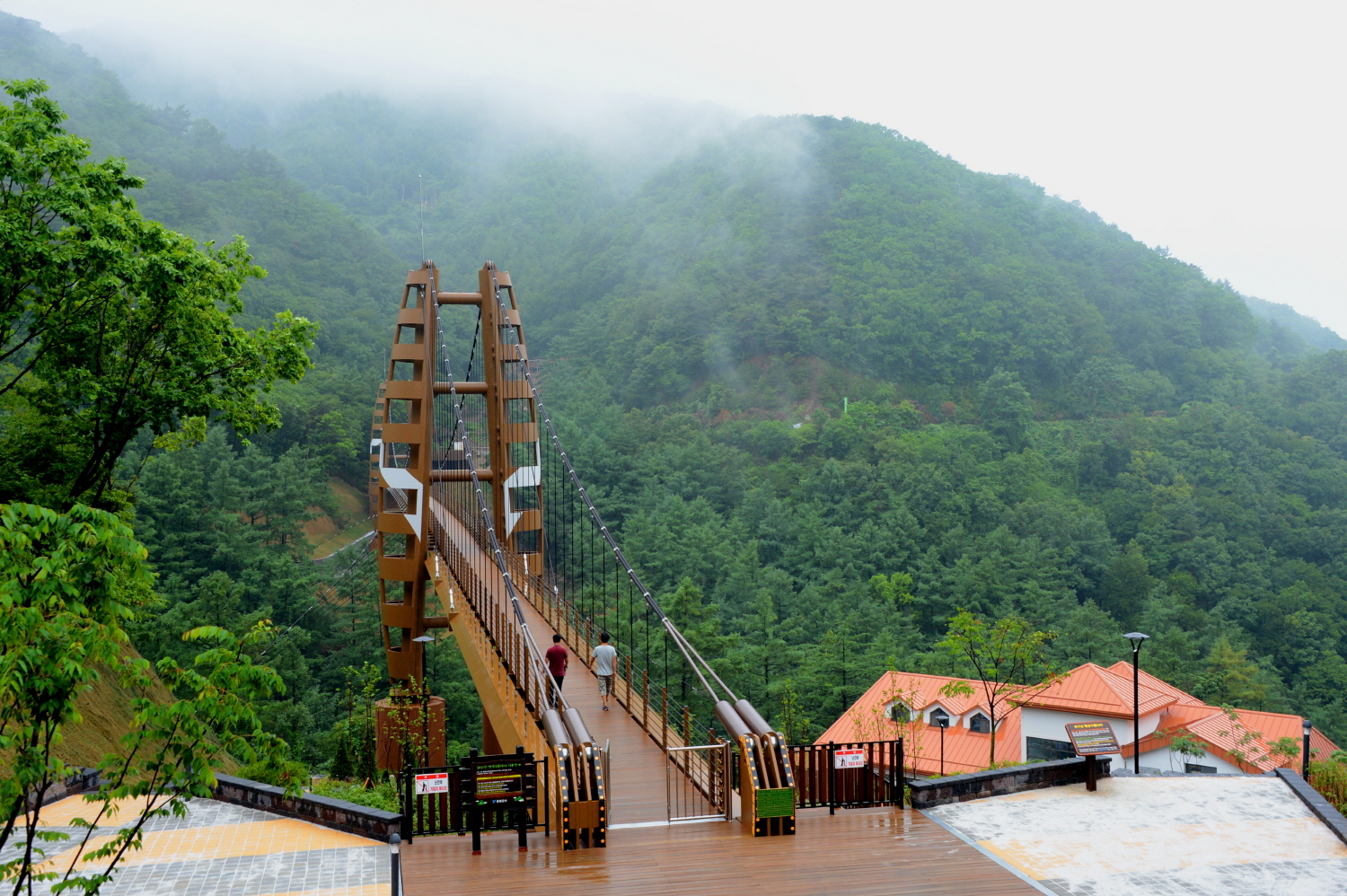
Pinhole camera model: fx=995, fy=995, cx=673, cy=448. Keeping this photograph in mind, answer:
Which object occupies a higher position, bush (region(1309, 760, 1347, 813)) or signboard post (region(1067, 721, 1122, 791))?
signboard post (region(1067, 721, 1122, 791))

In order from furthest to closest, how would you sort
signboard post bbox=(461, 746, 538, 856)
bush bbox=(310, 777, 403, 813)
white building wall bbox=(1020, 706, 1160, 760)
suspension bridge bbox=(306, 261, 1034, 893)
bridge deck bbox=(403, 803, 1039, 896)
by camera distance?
1. white building wall bbox=(1020, 706, 1160, 760)
2. bush bbox=(310, 777, 403, 813)
3. signboard post bbox=(461, 746, 538, 856)
4. suspension bridge bbox=(306, 261, 1034, 893)
5. bridge deck bbox=(403, 803, 1039, 896)

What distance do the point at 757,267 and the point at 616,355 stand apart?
52.0 ft

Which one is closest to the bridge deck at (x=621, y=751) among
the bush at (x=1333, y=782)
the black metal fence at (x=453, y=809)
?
the black metal fence at (x=453, y=809)

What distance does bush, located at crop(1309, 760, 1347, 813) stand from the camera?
10.4 m

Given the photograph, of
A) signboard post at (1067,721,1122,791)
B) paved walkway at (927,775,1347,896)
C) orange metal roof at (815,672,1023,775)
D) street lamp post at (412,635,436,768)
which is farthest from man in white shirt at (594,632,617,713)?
orange metal roof at (815,672,1023,775)

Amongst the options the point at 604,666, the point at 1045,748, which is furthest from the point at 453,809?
the point at 1045,748

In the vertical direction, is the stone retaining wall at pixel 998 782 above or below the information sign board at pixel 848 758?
below

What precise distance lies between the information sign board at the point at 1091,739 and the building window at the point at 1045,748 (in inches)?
654

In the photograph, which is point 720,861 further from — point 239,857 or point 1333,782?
point 1333,782

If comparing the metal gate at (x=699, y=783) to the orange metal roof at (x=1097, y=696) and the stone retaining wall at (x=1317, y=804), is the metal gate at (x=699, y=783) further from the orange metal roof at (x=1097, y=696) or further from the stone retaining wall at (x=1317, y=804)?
the orange metal roof at (x=1097, y=696)

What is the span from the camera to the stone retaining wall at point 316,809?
27.2 ft

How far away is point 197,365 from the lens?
43.5ft

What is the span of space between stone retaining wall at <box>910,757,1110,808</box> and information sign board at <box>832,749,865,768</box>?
25.0 inches

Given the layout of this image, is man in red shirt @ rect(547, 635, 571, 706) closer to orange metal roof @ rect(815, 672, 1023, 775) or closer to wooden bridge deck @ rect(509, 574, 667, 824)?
wooden bridge deck @ rect(509, 574, 667, 824)
